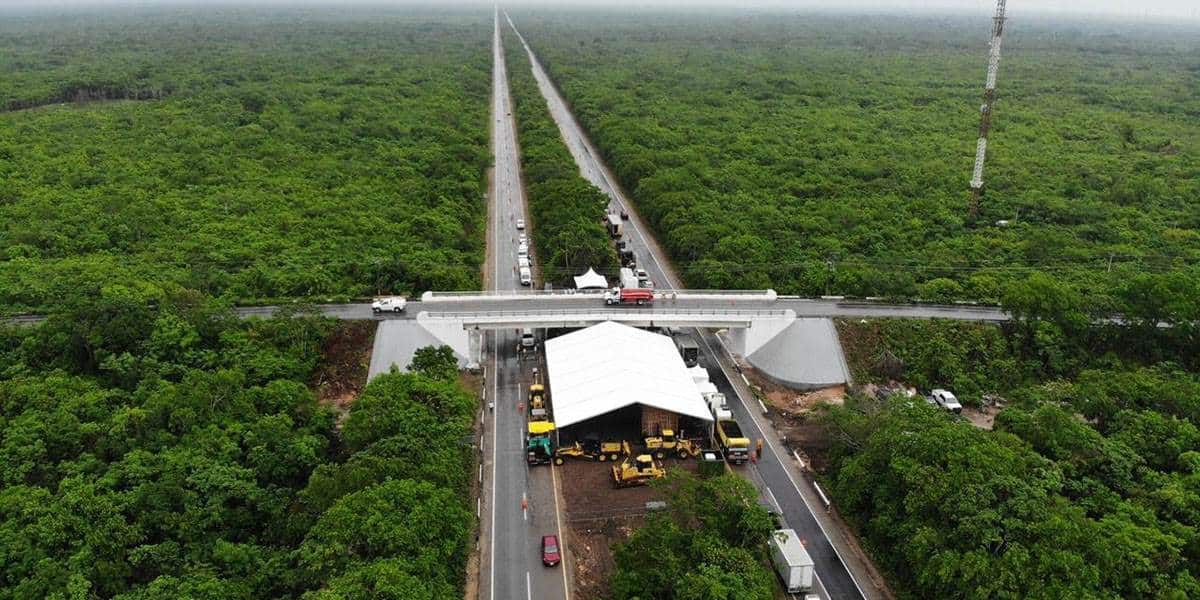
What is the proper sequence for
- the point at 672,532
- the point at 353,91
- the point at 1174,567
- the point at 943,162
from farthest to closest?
1. the point at 353,91
2. the point at 943,162
3. the point at 672,532
4. the point at 1174,567

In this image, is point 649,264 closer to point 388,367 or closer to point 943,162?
point 388,367

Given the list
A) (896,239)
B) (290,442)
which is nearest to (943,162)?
(896,239)

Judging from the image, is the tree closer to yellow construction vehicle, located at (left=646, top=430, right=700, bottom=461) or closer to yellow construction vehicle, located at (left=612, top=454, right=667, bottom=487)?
yellow construction vehicle, located at (left=612, top=454, right=667, bottom=487)

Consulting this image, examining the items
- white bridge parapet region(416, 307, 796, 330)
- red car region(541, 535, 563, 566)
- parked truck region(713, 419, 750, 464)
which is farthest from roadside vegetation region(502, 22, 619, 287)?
red car region(541, 535, 563, 566)

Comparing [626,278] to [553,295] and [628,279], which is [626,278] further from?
[553,295]

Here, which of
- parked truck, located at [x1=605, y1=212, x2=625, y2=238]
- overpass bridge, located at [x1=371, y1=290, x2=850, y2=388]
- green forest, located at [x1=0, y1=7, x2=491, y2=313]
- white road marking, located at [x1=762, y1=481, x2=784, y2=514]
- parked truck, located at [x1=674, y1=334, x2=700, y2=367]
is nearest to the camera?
white road marking, located at [x1=762, y1=481, x2=784, y2=514]

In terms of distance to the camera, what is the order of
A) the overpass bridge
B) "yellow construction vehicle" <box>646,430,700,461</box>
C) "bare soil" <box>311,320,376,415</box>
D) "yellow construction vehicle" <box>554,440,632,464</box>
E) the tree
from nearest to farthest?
"yellow construction vehicle" <box>554,440,632,464</box>
"yellow construction vehicle" <box>646,430,700,461</box>
the tree
"bare soil" <box>311,320,376,415</box>
the overpass bridge
